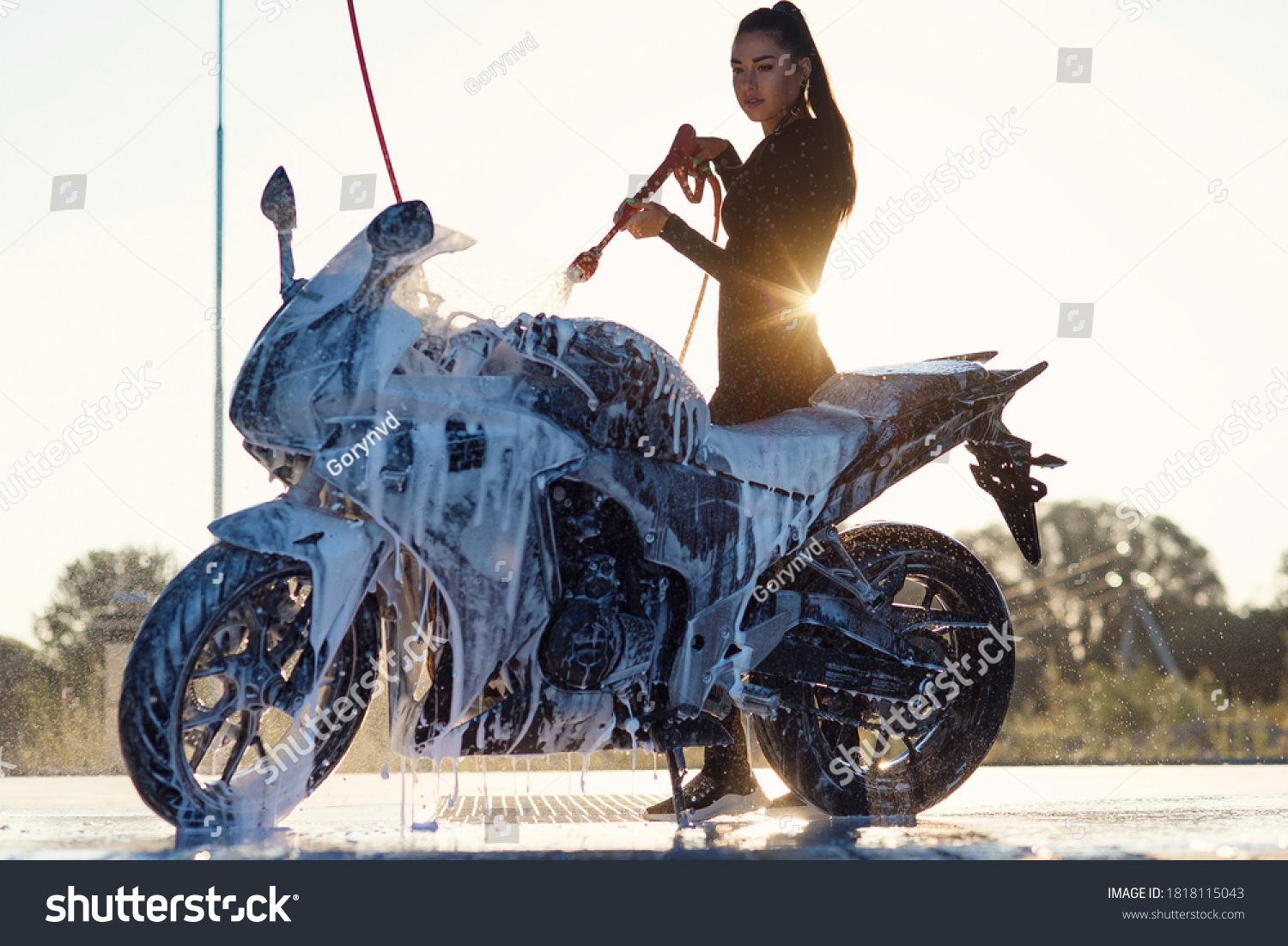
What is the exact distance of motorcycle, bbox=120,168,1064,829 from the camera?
254 cm

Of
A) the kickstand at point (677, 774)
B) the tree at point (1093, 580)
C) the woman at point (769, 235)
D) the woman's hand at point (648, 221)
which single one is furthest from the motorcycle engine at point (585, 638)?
the tree at point (1093, 580)

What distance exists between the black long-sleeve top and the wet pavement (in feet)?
3.96

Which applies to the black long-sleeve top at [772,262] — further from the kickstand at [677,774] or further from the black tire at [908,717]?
the kickstand at [677,774]

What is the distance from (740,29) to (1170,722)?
906 cm

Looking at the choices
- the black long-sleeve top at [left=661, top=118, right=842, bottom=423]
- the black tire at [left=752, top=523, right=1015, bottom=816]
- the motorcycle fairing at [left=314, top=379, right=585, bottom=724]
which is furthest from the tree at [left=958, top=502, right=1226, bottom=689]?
the motorcycle fairing at [left=314, top=379, right=585, bottom=724]

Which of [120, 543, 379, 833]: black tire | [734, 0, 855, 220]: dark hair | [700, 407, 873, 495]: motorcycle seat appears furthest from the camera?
[734, 0, 855, 220]: dark hair

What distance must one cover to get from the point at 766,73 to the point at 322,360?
1721mm

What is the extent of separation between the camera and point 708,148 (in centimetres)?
361

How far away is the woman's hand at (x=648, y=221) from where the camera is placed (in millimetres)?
3281

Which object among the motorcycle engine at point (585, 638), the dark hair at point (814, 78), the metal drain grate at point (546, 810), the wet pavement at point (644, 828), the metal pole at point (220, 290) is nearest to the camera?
the wet pavement at point (644, 828)

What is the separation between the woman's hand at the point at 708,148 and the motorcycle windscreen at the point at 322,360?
1.20m

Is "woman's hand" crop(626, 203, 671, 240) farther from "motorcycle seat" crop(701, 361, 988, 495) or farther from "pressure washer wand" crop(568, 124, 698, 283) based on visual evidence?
"motorcycle seat" crop(701, 361, 988, 495)
